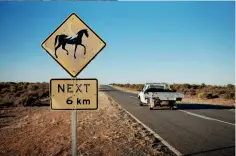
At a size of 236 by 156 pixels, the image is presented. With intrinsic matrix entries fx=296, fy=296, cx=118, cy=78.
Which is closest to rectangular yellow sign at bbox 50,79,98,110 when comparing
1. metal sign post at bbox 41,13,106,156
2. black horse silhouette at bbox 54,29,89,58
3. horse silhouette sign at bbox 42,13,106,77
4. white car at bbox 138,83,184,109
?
metal sign post at bbox 41,13,106,156

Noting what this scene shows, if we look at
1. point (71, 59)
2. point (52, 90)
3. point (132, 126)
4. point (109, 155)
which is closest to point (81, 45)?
point (71, 59)

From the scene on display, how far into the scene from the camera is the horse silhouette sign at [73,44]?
4875 mm

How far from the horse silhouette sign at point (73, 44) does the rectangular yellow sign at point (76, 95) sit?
23 cm

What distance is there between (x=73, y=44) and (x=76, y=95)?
33.6 inches

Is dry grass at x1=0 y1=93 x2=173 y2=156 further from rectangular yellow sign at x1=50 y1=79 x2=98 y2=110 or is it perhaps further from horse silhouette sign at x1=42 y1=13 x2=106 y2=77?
horse silhouette sign at x1=42 y1=13 x2=106 y2=77

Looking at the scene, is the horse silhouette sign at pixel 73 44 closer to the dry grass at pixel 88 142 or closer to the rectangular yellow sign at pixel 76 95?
the rectangular yellow sign at pixel 76 95

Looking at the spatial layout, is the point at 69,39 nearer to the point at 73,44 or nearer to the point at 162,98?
the point at 73,44

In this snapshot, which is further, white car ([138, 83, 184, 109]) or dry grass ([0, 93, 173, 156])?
white car ([138, 83, 184, 109])

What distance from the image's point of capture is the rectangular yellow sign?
484 cm

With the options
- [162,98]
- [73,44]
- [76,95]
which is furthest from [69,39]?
[162,98]

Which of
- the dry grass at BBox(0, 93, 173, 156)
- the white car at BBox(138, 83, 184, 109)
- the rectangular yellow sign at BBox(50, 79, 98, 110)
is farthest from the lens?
the white car at BBox(138, 83, 184, 109)

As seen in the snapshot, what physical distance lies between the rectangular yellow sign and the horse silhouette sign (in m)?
0.23

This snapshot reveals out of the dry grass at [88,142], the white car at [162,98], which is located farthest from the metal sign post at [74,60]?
the white car at [162,98]

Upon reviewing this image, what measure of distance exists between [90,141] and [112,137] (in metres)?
0.91
